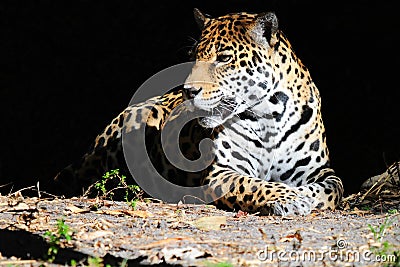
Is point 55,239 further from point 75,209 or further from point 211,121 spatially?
point 211,121

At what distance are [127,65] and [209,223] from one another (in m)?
8.01

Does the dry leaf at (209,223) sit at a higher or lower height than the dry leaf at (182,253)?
lower

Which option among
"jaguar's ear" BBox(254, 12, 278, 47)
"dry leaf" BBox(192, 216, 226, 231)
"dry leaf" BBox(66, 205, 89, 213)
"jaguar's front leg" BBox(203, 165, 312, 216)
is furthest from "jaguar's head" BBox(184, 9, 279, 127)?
"dry leaf" BBox(66, 205, 89, 213)

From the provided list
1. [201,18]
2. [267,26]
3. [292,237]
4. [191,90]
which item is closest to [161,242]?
[292,237]

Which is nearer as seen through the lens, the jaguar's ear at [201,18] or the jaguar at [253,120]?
the jaguar at [253,120]

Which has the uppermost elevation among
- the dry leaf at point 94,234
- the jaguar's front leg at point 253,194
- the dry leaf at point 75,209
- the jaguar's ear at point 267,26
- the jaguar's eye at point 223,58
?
the jaguar's ear at point 267,26

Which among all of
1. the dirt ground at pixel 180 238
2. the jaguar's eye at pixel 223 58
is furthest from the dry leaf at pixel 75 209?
the jaguar's eye at pixel 223 58

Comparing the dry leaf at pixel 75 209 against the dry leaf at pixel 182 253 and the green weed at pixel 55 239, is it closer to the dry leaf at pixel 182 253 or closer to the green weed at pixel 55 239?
the green weed at pixel 55 239

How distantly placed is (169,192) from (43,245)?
3.90 m

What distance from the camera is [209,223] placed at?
5.96 meters
